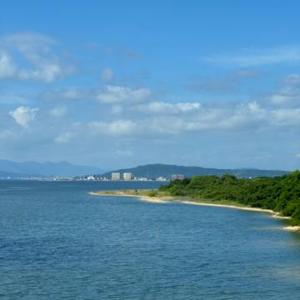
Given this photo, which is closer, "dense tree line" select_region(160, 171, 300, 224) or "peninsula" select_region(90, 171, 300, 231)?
"peninsula" select_region(90, 171, 300, 231)

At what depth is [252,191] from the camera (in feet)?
455

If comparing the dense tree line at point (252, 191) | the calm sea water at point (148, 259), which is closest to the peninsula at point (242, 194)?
the dense tree line at point (252, 191)

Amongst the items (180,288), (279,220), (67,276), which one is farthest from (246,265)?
(279,220)

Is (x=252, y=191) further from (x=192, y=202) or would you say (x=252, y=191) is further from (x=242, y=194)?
(x=192, y=202)

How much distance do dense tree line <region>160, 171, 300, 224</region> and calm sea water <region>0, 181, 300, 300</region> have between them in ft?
52.4

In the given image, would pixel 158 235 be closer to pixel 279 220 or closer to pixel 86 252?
pixel 86 252

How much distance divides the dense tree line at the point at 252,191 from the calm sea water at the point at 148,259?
52.4 feet

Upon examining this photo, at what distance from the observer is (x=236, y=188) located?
500 feet

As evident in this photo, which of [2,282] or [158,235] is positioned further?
[158,235]

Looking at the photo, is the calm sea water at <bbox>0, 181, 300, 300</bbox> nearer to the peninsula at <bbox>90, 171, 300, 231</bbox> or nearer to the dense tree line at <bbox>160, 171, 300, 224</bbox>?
the peninsula at <bbox>90, 171, 300, 231</bbox>

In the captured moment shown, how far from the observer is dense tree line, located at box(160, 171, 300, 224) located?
367 feet

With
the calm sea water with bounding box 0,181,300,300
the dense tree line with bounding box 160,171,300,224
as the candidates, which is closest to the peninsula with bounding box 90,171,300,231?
the dense tree line with bounding box 160,171,300,224

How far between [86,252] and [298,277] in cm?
2166

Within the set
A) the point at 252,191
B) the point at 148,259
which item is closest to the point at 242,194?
the point at 252,191
